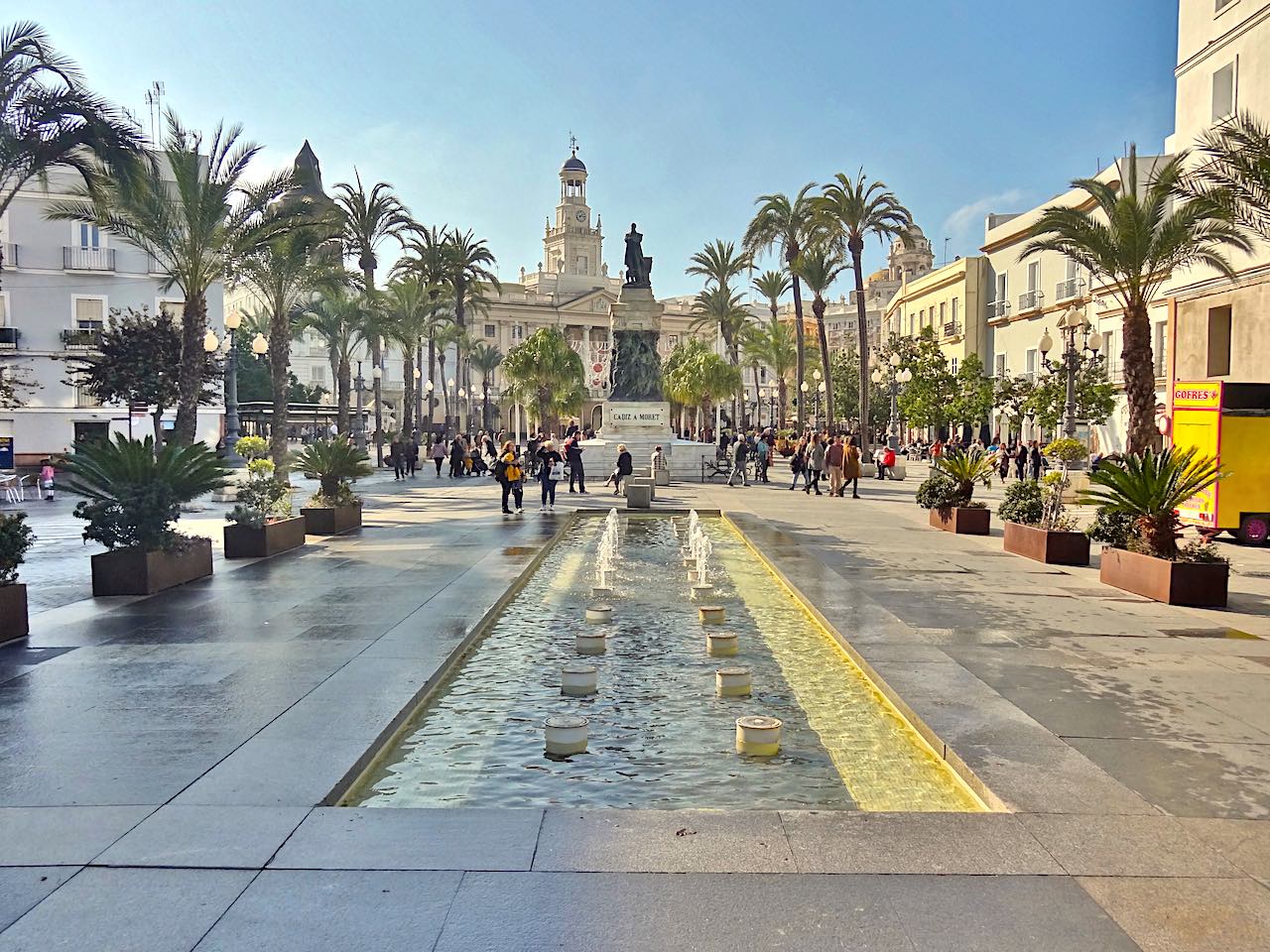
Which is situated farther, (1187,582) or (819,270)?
(819,270)

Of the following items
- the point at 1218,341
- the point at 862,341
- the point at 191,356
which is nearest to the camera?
the point at 191,356

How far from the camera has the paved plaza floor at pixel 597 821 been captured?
345 cm

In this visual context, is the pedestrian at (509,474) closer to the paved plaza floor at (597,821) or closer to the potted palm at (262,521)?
the potted palm at (262,521)

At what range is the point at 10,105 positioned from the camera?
13.9m

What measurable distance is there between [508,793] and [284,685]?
2.21 metres

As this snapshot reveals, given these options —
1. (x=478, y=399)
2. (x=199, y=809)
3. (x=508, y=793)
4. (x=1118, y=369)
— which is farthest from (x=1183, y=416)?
(x=478, y=399)

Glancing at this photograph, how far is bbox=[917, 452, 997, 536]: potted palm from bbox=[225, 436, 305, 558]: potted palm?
403 inches

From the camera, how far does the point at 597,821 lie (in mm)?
4332

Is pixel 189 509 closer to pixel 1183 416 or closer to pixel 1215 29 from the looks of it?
pixel 1183 416

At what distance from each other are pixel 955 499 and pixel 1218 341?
11.5 metres

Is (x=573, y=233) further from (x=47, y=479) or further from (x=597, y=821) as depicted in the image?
(x=597, y=821)

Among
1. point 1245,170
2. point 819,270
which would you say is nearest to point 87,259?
point 819,270

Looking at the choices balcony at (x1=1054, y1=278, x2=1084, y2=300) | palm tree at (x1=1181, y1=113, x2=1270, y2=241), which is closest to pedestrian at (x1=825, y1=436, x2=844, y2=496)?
palm tree at (x1=1181, y1=113, x2=1270, y2=241)

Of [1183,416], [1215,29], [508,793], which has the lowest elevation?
[508,793]
